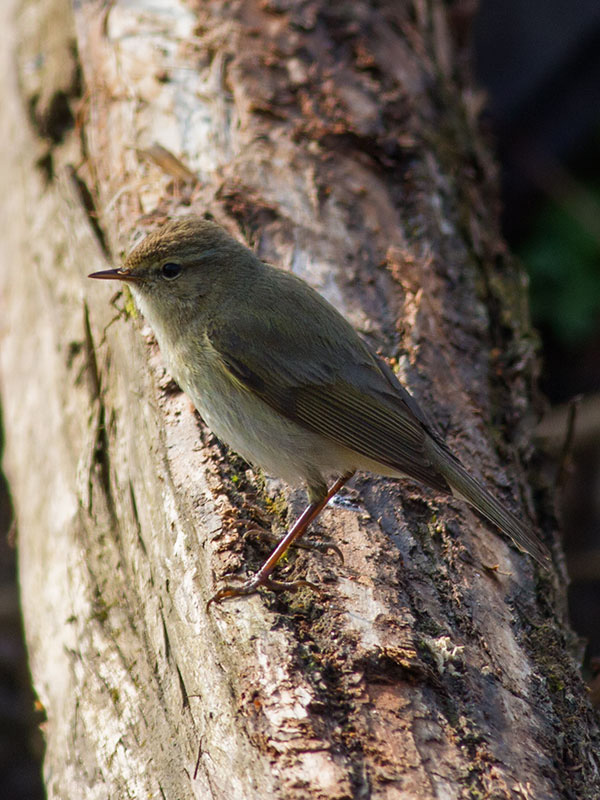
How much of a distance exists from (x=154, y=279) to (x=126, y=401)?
491 millimetres

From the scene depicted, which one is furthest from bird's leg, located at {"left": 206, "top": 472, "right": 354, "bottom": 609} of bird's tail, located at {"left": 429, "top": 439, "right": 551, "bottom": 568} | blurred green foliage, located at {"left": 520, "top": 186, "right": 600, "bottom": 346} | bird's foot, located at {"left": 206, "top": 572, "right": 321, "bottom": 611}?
blurred green foliage, located at {"left": 520, "top": 186, "right": 600, "bottom": 346}

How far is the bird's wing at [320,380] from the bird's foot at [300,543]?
0.42m

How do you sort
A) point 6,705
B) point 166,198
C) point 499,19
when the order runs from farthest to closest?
1. point 499,19
2. point 6,705
3. point 166,198

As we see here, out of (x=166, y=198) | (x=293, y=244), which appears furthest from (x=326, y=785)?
(x=166, y=198)

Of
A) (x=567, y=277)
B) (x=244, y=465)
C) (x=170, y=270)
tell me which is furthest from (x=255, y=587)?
(x=567, y=277)

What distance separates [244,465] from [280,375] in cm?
35

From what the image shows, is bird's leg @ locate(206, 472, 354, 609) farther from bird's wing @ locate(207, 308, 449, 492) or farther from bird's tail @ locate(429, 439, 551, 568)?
bird's tail @ locate(429, 439, 551, 568)

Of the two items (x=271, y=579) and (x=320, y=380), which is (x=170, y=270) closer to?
(x=320, y=380)

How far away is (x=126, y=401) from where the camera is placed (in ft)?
11.8

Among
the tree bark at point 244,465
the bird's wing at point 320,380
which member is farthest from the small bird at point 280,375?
the tree bark at point 244,465

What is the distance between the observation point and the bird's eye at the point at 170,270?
3.53 m

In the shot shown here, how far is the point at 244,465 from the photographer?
3.30 metres

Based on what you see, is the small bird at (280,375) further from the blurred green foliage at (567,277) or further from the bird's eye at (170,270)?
the blurred green foliage at (567,277)

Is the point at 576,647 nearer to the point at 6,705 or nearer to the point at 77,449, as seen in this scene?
the point at 77,449
